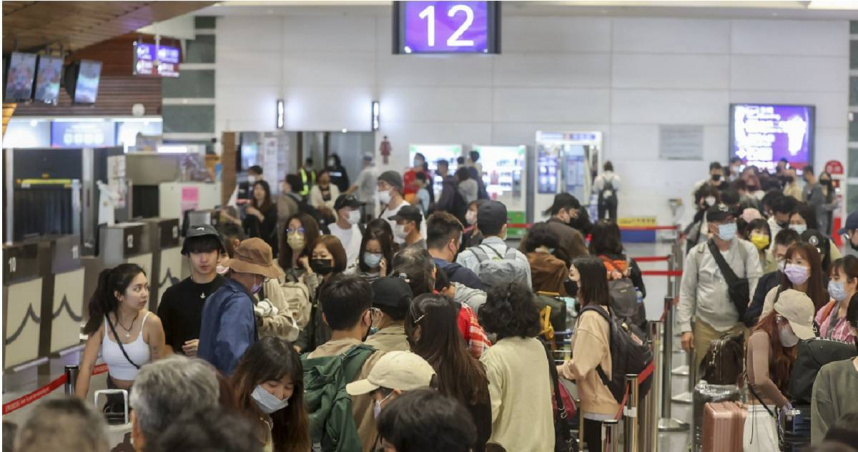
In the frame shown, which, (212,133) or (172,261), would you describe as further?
(212,133)

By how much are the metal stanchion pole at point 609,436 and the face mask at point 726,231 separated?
2863 millimetres

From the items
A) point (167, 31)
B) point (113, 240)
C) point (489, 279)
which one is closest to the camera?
point (489, 279)

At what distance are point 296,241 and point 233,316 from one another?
292cm

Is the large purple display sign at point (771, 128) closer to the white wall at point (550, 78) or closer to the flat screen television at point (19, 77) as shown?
the white wall at point (550, 78)

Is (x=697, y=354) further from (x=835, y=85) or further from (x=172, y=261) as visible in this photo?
(x=835, y=85)

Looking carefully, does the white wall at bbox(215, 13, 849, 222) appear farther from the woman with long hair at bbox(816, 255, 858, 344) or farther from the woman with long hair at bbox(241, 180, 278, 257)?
the woman with long hair at bbox(816, 255, 858, 344)

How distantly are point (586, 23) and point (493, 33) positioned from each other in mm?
10086

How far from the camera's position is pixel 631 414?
19.9 feet

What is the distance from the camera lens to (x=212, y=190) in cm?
1875

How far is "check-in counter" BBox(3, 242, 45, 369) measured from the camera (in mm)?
10414

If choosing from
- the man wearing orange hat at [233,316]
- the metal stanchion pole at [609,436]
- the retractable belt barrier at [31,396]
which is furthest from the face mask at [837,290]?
the retractable belt barrier at [31,396]

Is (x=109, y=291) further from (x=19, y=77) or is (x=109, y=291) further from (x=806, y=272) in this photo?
(x=19, y=77)

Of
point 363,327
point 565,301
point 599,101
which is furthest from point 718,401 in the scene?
point 599,101

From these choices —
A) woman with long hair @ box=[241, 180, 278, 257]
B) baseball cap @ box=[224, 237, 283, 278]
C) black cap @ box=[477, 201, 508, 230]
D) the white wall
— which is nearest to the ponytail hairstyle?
baseball cap @ box=[224, 237, 283, 278]
